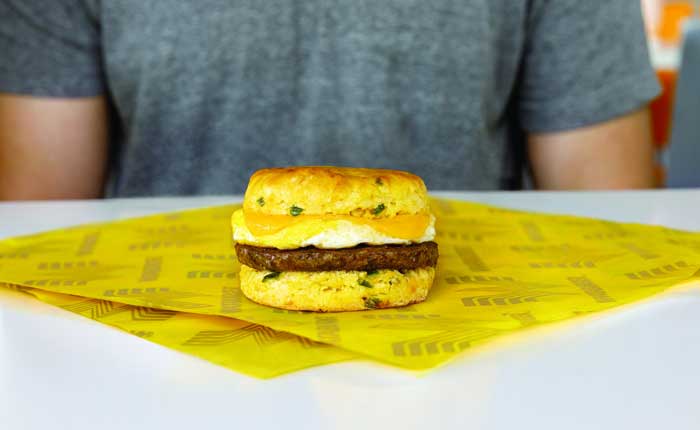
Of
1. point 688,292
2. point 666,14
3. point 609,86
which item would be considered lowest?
point 666,14

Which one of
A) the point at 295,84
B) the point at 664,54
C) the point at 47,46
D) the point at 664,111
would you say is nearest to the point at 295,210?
the point at 295,84

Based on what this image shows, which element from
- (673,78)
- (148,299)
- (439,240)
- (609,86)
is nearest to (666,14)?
(673,78)

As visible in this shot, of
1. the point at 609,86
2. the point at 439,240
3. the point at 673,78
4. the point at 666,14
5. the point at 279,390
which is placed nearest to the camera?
the point at 279,390

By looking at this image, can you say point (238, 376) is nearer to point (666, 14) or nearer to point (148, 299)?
point (148, 299)

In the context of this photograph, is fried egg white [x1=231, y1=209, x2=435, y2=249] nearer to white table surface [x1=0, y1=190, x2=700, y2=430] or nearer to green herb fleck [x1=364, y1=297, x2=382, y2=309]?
green herb fleck [x1=364, y1=297, x2=382, y2=309]

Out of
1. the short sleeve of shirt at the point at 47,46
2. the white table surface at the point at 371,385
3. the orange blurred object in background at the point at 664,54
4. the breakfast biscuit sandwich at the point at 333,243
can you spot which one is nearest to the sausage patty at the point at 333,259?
the breakfast biscuit sandwich at the point at 333,243

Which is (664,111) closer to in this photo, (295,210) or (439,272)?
(439,272)

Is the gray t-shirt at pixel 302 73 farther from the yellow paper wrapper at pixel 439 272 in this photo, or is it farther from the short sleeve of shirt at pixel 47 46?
the yellow paper wrapper at pixel 439 272
